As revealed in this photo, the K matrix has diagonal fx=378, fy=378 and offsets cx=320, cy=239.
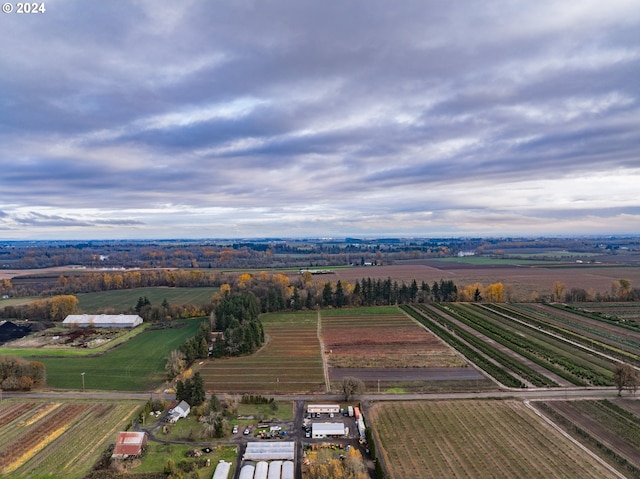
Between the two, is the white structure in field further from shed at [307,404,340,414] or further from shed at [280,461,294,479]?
shed at [307,404,340,414]

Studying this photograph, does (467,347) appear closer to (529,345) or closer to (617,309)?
(529,345)

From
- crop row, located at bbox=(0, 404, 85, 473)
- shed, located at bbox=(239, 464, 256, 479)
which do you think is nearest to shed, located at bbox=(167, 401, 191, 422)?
crop row, located at bbox=(0, 404, 85, 473)

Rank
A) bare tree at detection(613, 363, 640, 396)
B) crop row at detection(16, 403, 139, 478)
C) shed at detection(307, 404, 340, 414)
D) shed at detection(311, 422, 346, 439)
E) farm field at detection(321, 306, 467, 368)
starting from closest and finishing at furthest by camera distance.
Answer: crop row at detection(16, 403, 139, 478) → shed at detection(311, 422, 346, 439) → shed at detection(307, 404, 340, 414) → bare tree at detection(613, 363, 640, 396) → farm field at detection(321, 306, 467, 368)

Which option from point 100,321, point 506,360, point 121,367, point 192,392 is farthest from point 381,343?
point 100,321

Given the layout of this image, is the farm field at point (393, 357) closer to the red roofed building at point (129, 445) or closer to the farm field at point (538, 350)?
the farm field at point (538, 350)

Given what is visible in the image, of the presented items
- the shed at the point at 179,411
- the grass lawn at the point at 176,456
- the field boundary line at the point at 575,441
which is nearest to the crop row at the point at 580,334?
the field boundary line at the point at 575,441

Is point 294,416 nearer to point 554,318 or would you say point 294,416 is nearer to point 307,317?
point 307,317

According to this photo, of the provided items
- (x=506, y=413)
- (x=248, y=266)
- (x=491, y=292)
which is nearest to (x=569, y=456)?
(x=506, y=413)
